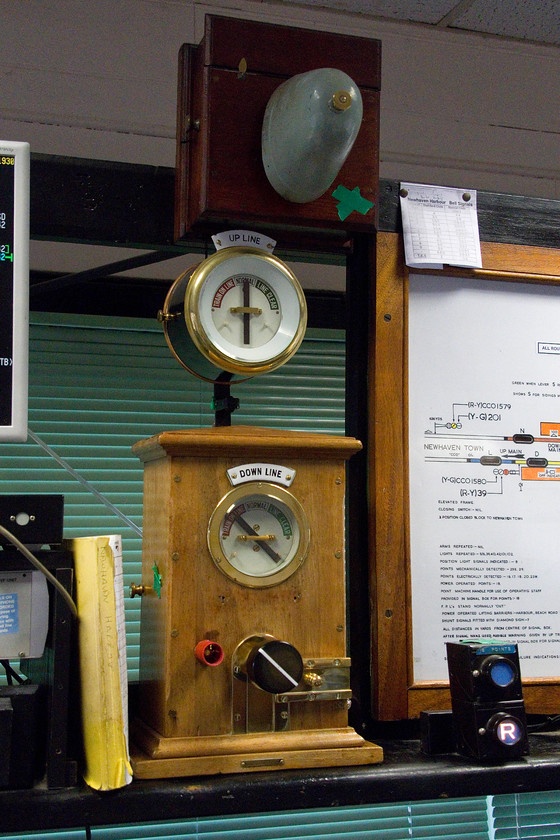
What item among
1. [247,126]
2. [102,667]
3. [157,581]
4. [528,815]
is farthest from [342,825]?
[247,126]

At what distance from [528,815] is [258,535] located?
1.15m

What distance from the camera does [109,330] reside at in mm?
2465

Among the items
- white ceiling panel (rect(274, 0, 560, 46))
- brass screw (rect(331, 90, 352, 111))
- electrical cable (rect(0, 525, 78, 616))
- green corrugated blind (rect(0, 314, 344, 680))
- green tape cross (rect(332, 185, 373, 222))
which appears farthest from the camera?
white ceiling panel (rect(274, 0, 560, 46))

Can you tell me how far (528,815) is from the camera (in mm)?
1939

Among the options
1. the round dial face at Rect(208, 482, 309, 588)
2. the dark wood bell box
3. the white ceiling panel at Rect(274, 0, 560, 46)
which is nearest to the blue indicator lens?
the round dial face at Rect(208, 482, 309, 588)

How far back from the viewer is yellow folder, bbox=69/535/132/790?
1073 mm

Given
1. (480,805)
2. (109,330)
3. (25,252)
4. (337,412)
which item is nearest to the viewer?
(25,252)

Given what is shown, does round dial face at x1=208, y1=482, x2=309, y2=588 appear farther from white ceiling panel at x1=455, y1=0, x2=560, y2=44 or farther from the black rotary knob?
white ceiling panel at x1=455, y1=0, x2=560, y2=44

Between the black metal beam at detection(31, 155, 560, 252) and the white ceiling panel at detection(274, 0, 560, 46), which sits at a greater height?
the white ceiling panel at detection(274, 0, 560, 46)

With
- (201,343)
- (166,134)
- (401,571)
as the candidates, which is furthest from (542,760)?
(166,134)

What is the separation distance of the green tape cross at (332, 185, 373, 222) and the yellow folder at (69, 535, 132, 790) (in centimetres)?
66

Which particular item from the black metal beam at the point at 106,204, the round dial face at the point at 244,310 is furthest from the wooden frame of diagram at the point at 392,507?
the round dial face at the point at 244,310

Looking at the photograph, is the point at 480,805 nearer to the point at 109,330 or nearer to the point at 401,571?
the point at 401,571

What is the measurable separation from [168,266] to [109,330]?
0.97ft
